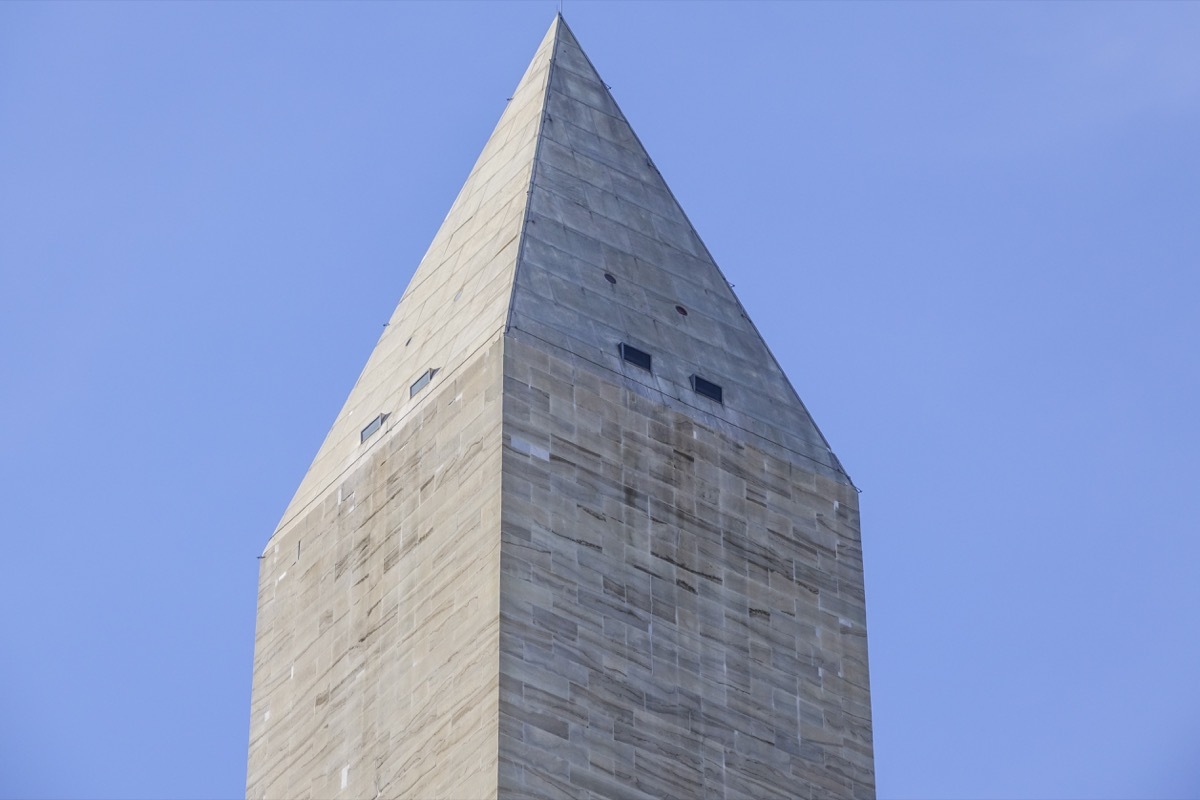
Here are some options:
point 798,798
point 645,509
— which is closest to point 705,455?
point 645,509

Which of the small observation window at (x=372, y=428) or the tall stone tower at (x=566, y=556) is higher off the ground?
the small observation window at (x=372, y=428)

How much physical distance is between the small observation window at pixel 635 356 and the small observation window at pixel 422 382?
2.92m

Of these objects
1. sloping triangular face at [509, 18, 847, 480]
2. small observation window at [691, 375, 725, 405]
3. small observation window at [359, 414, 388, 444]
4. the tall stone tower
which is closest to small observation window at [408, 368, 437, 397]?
the tall stone tower

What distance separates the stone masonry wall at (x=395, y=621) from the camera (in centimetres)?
5591

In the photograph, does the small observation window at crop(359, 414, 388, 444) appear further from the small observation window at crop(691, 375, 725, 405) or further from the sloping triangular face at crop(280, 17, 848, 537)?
the small observation window at crop(691, 375, 725, 405)

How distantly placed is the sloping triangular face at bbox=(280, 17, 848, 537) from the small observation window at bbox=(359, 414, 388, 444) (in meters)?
0.09

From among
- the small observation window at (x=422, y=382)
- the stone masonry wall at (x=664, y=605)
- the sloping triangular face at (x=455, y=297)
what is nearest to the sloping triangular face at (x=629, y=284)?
the sloping triangular face at (x=455, y=297)

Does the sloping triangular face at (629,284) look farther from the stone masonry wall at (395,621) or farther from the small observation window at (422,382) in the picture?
the stone masonry wall at (395,621)

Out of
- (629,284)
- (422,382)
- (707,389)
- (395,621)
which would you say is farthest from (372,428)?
(707,389)

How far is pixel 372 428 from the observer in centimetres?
6162

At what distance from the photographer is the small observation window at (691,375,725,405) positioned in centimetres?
6103

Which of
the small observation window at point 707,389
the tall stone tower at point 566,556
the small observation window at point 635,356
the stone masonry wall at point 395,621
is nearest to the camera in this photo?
the stone masonry wall at point 395,621

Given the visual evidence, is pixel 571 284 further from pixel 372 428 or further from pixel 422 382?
pixel 372 428

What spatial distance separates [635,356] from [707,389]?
4.40ft
